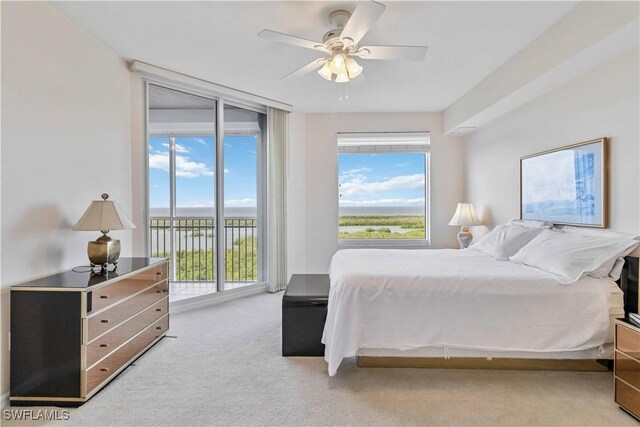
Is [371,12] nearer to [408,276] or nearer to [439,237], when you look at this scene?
[408,276]

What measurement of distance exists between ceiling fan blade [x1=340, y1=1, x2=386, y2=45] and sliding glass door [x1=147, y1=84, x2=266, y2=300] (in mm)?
2368

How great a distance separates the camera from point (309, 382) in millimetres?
2135

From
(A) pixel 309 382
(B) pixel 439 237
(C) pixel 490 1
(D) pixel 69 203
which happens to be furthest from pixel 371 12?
(B) pixel 439 237

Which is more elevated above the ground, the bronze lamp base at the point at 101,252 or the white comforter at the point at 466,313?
the bronze lamp base at the point at 101,252

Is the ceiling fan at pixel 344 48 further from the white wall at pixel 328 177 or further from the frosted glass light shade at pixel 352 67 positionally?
the white wall at pixel 328 177

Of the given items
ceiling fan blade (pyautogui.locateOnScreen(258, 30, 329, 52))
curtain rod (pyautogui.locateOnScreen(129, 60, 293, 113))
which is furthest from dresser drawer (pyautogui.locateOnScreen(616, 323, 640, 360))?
curtain rod (pyautogui.locateOnScreen(129, 60, 293, 113))

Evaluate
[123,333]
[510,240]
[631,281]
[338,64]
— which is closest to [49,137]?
[123,333]

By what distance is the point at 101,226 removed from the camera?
7.24ft

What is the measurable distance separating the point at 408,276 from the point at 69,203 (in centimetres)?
261

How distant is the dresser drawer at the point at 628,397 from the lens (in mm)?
1699

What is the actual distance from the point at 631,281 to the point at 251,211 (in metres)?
3.86

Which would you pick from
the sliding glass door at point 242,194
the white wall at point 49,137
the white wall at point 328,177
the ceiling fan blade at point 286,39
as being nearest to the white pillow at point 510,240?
the white wall at point 328,177

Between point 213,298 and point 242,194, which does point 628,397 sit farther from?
point 242,194

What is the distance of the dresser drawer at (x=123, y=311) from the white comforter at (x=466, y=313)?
4.87 ft
